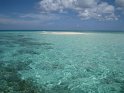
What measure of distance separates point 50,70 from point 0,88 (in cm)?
467

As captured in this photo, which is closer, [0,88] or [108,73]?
[0,88]

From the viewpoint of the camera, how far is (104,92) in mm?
8938

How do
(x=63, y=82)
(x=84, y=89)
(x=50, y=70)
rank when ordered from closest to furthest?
(x=84, y=89) → (x=63, y=82) → (x=50, y=70)

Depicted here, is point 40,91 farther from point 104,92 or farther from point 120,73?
point 120,73

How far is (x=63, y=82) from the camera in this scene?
10250 millimetres

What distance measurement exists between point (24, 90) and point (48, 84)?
5.46 ft

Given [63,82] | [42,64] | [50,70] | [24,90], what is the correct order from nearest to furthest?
[24,90] < [63,82] < [50,70] < [42,64]

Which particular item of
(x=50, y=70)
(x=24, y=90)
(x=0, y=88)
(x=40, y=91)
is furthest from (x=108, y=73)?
(x=0, y=88)

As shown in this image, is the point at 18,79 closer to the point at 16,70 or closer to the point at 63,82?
the point at 16,70

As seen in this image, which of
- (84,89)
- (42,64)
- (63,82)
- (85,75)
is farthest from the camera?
(42,64)

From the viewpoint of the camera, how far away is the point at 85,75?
11.7 metres

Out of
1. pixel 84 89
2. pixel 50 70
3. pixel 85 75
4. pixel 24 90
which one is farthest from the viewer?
pixel 50 70

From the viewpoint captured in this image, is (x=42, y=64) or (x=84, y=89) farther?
(x=42, y=64)

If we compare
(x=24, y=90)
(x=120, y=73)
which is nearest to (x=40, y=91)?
(x=24, y=90)
